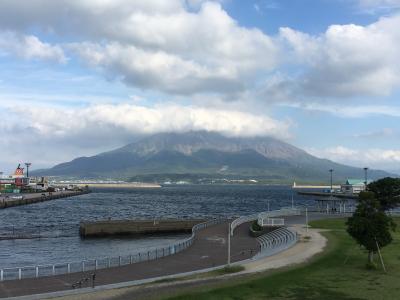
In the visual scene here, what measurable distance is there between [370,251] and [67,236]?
53.7m

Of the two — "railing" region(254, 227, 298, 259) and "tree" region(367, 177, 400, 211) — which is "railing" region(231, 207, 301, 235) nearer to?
"railing" region(254, 227, 298, 259)

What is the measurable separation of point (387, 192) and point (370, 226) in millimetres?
59828

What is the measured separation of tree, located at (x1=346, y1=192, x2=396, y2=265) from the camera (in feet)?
126

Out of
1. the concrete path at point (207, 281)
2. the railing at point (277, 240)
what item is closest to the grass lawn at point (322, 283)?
the concrete path at point (207, 281)

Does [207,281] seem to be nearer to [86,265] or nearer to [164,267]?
[164,267]

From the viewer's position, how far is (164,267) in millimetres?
40906

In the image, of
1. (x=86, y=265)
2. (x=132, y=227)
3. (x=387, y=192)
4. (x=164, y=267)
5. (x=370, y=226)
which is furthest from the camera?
(x=387, y=192)

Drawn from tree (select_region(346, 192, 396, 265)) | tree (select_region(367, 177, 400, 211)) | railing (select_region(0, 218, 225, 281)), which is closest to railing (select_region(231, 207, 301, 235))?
tree (select_region(367, 177, 400, 211))

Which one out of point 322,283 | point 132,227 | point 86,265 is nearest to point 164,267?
point 86,265

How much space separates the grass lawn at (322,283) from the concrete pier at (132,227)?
4348 centimetres

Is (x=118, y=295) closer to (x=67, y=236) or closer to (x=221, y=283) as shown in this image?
(x=221, y=283)

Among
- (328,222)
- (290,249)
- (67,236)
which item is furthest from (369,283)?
(67,236)

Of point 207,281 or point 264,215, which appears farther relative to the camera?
point 264,215

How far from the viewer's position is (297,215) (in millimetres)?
85188
